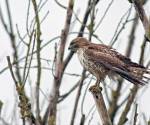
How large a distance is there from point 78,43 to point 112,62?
1.66 ft

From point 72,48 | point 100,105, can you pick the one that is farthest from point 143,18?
point 72,48

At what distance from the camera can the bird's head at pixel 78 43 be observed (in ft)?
15.8

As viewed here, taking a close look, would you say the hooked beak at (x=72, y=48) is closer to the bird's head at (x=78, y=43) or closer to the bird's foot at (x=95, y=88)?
the bird's head at (x=78, y=43)

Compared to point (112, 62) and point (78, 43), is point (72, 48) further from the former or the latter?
point (112, 62)

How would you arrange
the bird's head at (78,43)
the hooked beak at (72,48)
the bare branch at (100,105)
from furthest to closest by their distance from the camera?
the hooked beak at (72,48)
the bird's head at (78,43)
the bare branch at (100,105)

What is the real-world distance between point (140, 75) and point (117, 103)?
65.6 inches

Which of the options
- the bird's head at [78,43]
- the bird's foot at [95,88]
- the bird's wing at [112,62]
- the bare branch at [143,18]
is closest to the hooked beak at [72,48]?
the bird's head at [78,43]

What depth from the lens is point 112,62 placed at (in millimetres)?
4469

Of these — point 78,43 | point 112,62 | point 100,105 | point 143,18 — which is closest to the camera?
point 100,105

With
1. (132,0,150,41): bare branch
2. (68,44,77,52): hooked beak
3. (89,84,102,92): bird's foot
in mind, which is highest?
(132,0,150,41): bare branch

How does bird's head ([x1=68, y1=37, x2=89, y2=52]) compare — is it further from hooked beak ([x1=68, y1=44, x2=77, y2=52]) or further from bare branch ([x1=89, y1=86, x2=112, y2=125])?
bare branch ([x1=89, y1=86, x2=112, y2=125])

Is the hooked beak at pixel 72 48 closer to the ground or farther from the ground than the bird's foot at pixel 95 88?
farther from the ground

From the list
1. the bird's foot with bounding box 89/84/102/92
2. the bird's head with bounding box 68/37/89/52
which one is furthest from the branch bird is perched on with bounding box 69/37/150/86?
the bird's foot with bounding box 89/84/102/92

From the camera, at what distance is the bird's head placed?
189 inches
